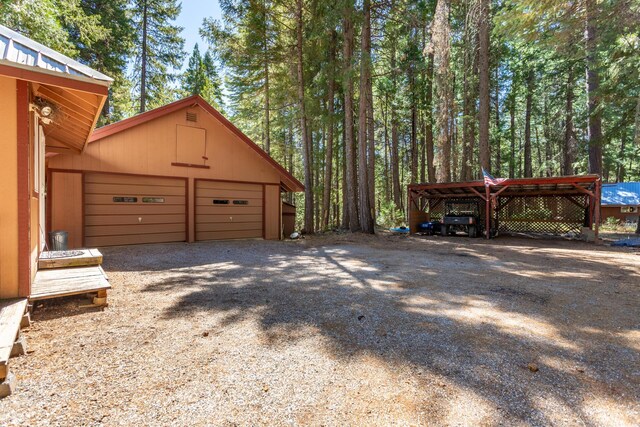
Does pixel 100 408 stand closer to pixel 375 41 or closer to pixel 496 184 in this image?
pixel 496 184

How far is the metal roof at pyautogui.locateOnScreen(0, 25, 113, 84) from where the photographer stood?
2.72 metres

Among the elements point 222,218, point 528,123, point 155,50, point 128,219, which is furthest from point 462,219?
point 155,50

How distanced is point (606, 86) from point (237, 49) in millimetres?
14142

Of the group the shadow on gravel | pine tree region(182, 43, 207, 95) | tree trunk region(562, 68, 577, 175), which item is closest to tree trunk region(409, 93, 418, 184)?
tree trunk region(562, 68, 577, 175)

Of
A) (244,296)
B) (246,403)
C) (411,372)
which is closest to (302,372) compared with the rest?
(246,403)

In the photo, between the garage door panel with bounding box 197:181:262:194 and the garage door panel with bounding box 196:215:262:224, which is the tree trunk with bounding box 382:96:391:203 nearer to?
the garage door panel with bounding box 197:181:262:194

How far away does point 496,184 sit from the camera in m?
11.2

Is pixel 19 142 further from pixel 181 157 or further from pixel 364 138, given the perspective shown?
pixel 364 138

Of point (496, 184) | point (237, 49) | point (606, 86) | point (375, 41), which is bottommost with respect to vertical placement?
point (496, 184)

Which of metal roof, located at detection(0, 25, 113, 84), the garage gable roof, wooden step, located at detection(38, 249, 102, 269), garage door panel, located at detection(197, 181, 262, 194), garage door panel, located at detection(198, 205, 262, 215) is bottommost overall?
wooden step, located at detection(38, 249, 102, 269)

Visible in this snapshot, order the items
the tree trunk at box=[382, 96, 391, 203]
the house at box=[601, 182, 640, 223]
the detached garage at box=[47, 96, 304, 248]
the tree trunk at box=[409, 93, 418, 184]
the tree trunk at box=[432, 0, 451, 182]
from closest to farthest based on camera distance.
A: the detached garage at box=[47, 96, 304, 248] < the tree trunk at box=[432, 0, 451, 182] < the tree trunk at box=[409, 93, 418, 184] < the house at box=[601, 182, 640, 223] < the tree trunk at box=[382, 96, 391, 203]

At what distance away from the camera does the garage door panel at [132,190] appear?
817cm

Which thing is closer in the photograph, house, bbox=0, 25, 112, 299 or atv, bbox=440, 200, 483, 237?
house, bbox=0, 25, 112, 299

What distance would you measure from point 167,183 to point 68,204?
2.46 meters
